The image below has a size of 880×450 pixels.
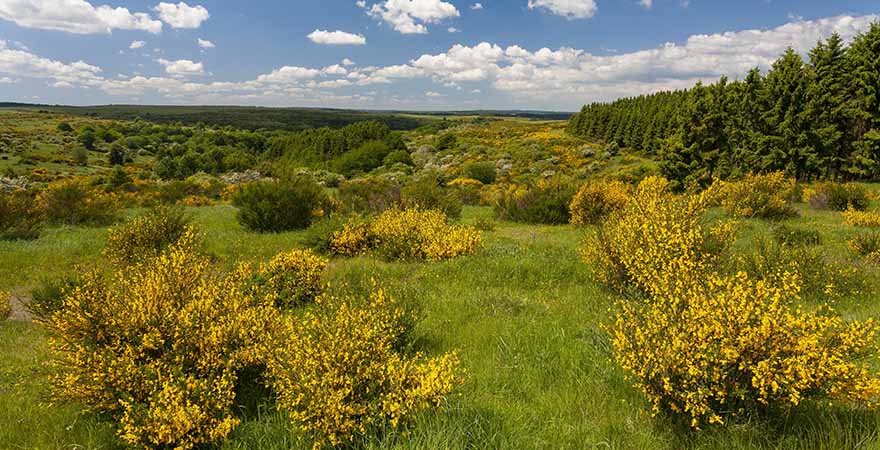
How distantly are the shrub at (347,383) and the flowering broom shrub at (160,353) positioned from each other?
550 mm

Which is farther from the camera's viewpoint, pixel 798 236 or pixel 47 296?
pixel 798 236

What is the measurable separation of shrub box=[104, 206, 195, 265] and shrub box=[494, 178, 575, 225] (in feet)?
39.6

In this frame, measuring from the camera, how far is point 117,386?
389cm

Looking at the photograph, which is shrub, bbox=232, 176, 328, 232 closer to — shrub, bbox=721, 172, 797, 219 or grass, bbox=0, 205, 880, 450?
grass, bbox=0, 205, 880, 450

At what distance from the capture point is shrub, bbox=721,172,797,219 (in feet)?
51.8

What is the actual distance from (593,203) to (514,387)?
13052 mm

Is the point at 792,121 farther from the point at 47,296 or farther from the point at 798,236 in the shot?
the point at 47,296

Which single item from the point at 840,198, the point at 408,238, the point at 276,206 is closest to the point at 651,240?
the point at 408,238

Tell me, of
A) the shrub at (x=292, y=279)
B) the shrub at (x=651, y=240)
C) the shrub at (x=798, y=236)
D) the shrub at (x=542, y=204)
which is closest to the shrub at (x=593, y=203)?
the shrub at (x=542, y=204)

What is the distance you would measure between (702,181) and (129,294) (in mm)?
36458

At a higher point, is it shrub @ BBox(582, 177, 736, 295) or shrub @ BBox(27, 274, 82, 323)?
shrub @ BBox(582, 177, 736, 295)

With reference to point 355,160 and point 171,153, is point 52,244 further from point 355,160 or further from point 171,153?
point 171,153

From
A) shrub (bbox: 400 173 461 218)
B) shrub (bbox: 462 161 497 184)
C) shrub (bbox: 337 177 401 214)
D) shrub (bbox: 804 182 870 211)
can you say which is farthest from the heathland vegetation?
shrub (bbox: 462 161 497 184)

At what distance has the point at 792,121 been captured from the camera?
3142 cm
